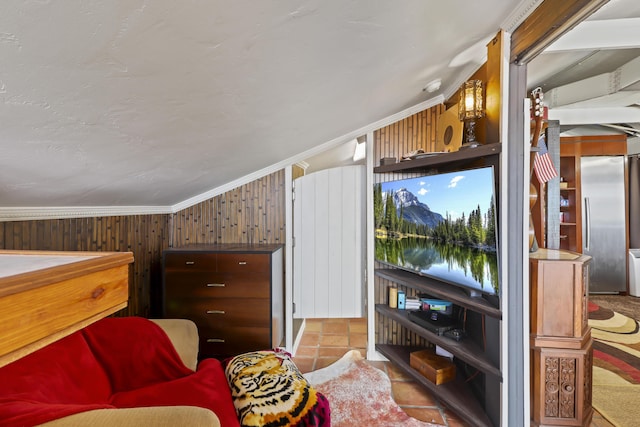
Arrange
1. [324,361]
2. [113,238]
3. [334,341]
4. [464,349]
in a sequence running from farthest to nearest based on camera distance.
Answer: [334,341], [324,361], [113,238], [464,349]

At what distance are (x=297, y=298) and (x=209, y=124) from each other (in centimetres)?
219

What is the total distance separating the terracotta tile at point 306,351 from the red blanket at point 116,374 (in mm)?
1291

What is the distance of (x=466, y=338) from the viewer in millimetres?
1990

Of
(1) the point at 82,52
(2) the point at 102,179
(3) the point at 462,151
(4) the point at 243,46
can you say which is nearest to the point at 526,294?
(3) the point at 462,151

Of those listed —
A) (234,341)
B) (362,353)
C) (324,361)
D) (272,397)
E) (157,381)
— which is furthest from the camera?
(362,353)

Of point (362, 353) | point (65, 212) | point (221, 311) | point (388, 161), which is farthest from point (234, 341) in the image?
point (388, 161)

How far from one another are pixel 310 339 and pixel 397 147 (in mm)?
2076

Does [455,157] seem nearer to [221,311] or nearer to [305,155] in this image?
[305,155]

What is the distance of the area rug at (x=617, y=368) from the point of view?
188cm

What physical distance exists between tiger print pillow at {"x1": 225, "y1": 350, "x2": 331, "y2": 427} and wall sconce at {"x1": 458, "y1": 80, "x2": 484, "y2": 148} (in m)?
1.65

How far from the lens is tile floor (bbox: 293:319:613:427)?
1.89m

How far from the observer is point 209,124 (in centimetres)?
125

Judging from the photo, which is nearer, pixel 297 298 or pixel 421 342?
pixel 421 342

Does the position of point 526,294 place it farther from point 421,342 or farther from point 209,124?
point 209,124
